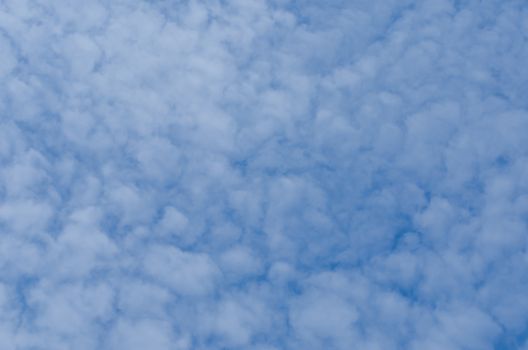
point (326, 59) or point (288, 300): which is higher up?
point (326, 59)

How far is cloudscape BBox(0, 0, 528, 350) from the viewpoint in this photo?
3838mm

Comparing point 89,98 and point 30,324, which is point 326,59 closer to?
point 89,98

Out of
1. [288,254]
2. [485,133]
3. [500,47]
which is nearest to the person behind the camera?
[288,254]

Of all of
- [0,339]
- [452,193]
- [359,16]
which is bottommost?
[0,339]

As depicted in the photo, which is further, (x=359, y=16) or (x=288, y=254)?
(x=359, y=16)

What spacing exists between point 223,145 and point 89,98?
1.11 metres

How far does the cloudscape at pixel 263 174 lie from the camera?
3.84 m

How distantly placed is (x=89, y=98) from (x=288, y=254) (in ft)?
6.37

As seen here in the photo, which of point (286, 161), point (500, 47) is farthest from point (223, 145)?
point (500, 47)

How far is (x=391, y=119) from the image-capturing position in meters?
4.42

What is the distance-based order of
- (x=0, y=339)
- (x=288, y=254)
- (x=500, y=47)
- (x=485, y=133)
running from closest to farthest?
(x=0, y=339)
(x=288, y=254)
(x=485, y=133)
(x=500, y=47)

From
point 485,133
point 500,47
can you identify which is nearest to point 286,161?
point 485,133

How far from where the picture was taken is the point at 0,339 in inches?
148

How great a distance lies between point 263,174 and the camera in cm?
430
